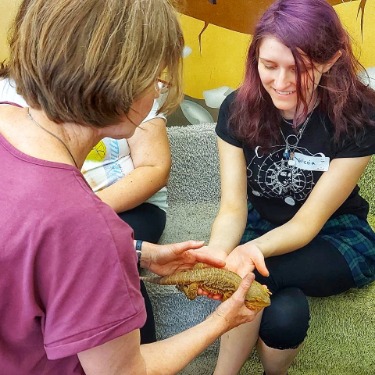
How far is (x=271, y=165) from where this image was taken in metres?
1.49

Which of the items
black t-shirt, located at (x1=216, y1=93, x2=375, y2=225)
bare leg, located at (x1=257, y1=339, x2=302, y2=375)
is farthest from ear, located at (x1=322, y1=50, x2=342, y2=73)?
bare leg, located at (x1=257, y1=339, x2=302, y2=375)

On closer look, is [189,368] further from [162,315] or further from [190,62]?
[190,62]

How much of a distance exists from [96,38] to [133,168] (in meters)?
0.92

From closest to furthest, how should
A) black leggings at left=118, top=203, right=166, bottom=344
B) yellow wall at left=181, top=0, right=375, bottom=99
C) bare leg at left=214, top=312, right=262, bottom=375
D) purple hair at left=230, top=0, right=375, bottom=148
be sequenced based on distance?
purple hair at left=230, top=0, right=375, bottom=148
bare leg at left=214, top=312, right=262, bottom=375
black leggings at left=118, top=203, right=166, bottom=344
yellow wall at left=181, top=0, right=375, bottom=99

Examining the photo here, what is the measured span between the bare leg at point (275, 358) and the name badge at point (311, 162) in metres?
0.44

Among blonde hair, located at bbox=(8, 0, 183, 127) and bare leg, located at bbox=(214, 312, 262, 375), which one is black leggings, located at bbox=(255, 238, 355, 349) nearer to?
bare leg, located at bbox=(214, 312, 262, 375)

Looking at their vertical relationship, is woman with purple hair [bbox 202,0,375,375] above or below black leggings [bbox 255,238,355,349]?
above

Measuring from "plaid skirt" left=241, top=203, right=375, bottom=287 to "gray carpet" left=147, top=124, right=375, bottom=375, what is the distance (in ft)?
0.27

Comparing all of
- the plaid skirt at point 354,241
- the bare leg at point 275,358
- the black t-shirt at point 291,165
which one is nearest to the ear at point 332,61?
the black t-shirt at point 291,165

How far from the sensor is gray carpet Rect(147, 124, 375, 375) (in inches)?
59.6

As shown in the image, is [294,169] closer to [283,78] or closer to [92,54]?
[283,78]

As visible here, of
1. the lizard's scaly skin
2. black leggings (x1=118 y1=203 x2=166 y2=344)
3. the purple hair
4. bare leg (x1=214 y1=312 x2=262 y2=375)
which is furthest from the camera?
black leggings (x1=118 y1=203 x2=166 y2=344)

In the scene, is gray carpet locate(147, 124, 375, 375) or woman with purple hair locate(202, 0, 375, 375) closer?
woman with purple hair locate(202, 0, 375, 375)

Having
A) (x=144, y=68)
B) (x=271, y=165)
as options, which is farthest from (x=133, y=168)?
(x=144, y=68)
